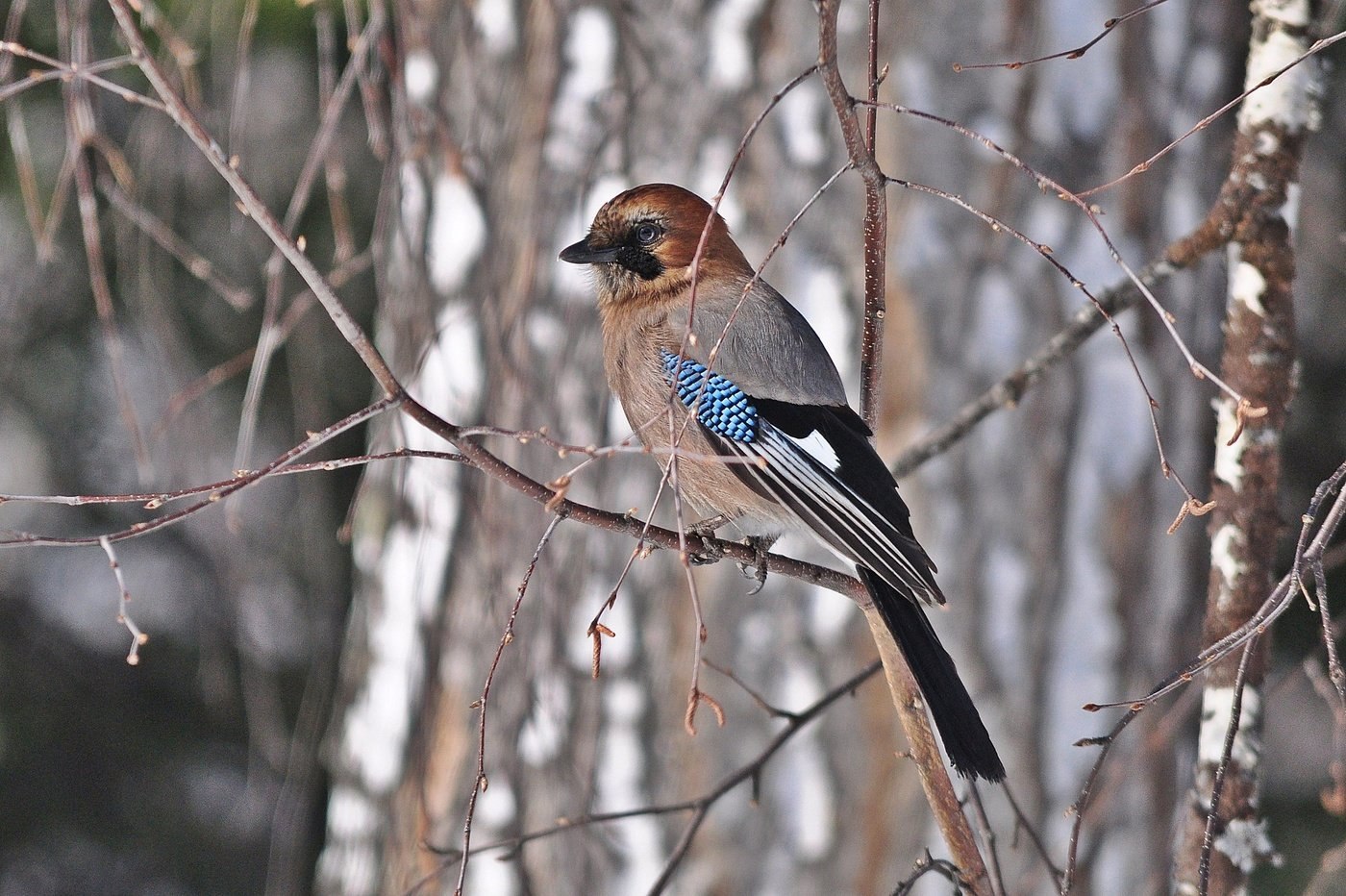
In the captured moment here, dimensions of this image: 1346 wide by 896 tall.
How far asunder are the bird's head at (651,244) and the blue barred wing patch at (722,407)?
0.23 meters

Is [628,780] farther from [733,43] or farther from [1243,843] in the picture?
[733,43]

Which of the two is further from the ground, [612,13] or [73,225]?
[73,225]

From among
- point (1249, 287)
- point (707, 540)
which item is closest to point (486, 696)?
point (707, 540)

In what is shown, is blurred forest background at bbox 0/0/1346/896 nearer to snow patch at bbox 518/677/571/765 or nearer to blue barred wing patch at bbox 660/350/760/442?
snow patch at bbox 518/677/571/765

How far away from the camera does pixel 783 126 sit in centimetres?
263

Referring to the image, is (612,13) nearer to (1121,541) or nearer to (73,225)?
(1121,541)

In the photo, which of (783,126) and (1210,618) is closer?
(1210,618)

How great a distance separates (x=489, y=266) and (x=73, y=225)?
2.10 metres

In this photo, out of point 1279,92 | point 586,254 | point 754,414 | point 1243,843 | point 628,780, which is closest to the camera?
point 1243,843

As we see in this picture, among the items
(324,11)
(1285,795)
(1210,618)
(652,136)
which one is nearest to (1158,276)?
(1210,618)

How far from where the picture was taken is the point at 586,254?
2309 millimetres

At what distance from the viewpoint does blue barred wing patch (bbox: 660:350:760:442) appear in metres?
2.06

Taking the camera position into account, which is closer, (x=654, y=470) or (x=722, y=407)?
(x=722, y=407)

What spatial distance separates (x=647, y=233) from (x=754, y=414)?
455mm
